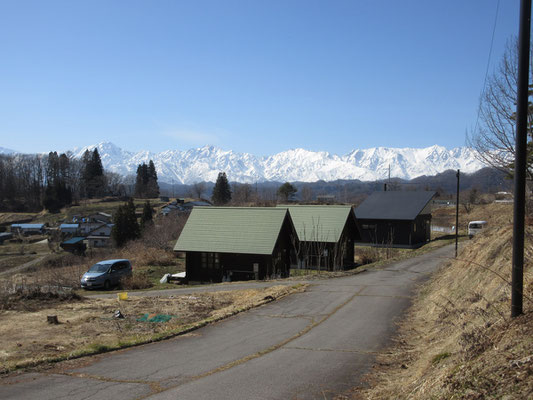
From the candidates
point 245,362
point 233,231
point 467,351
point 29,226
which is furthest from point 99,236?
point 467,351

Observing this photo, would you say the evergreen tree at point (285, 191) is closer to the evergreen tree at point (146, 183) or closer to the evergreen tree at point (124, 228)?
the evergreen tree at point (124, 228)

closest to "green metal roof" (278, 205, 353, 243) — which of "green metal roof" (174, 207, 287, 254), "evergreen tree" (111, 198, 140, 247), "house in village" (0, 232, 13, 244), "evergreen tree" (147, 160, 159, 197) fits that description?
"green metal roof" (174, 207, 287, 254)

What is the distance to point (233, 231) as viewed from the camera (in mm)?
29375

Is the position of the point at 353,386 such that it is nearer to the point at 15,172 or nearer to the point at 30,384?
the point at 30,384

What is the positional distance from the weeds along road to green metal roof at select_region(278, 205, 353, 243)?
55.4 ft

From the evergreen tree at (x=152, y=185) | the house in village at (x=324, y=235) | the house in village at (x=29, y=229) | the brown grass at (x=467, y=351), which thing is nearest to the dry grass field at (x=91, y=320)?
the brown grass at (x=467, y=351)

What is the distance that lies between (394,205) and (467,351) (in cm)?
4047

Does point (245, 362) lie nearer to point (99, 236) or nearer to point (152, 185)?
point (99, 236)

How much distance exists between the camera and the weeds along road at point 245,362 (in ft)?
25.0

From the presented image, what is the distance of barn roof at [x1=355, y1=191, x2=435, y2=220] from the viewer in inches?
1735

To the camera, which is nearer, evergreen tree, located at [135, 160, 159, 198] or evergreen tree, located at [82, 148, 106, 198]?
evergreen tree, located at [82, 148, 106, 198]

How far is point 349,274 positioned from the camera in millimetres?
24688

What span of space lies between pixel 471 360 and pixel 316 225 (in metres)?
27.0

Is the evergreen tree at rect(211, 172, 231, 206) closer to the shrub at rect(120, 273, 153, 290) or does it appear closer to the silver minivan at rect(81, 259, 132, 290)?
the silver minivan at rect(81, 259, 132, 290)
